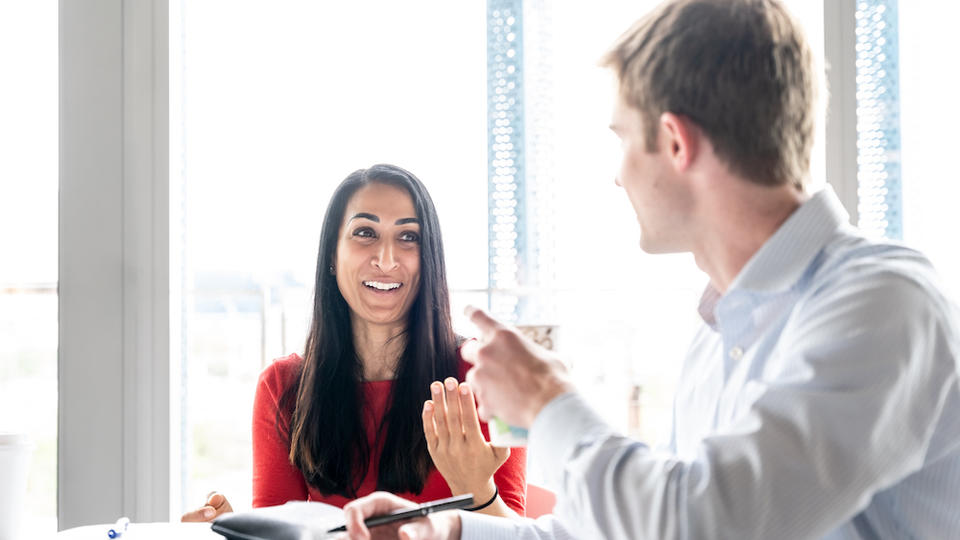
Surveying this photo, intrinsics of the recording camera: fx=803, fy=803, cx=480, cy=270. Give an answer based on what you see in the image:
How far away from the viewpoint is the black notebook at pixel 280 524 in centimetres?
113

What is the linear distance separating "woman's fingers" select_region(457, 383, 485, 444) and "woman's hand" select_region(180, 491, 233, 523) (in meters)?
0.49

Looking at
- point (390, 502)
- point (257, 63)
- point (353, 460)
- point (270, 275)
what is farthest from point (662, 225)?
point (270, 275)

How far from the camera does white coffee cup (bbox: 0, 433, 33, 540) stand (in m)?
1.33

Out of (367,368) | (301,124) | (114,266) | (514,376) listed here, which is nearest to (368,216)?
(367,368)

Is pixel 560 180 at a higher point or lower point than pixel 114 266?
higher

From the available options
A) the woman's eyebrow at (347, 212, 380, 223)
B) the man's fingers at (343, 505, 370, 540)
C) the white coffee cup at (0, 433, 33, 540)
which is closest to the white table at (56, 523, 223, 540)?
the white coffee cup at (0, 433, 33, 540)

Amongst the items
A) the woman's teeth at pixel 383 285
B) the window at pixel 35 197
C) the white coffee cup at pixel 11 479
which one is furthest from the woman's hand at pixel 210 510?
the window at pixel 35 197

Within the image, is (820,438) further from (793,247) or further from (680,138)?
(680,138)

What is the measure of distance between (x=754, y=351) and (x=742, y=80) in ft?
0.96

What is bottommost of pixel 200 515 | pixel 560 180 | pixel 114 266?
pixel 200 515

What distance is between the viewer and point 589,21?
2479 millimetres

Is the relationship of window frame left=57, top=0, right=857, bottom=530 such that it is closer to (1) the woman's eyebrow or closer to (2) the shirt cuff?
(1) the woman's eyebrow

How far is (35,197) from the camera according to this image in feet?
7.59

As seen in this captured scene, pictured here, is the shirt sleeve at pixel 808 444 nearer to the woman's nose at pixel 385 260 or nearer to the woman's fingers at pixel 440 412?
the woman's fingers at pixel 440 412
